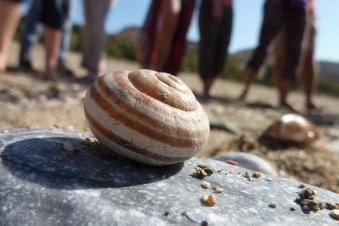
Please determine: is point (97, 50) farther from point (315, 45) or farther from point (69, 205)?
point (69, 205)

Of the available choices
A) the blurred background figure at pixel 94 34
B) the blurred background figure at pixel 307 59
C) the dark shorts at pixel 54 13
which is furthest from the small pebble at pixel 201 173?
the blurred background figure at pixel 307 59

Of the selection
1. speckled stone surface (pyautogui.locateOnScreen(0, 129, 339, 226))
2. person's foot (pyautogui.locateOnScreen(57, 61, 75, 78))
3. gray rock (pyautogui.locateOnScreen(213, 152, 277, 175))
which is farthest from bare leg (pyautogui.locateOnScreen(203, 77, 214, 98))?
speckled stone surface (pyautogui.locateOnScreen(0, 129, 339, 226))

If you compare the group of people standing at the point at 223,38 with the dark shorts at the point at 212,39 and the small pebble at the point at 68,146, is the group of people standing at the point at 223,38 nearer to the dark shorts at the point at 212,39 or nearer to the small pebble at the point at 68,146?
the dark shorts at the point at 212,39

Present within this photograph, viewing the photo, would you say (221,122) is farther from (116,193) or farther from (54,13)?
(116,193)

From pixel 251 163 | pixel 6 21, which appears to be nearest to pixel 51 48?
pixel 6 21

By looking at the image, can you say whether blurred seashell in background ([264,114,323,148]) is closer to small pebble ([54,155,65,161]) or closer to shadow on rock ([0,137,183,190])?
A: shadow on rock ([0,137,183,190])

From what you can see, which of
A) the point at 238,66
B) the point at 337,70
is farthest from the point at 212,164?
the point at 337,70
